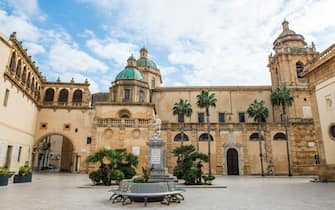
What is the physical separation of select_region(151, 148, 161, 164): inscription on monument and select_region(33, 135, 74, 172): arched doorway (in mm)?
19517

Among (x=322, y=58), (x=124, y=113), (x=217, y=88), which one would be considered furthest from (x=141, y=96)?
(x=322, y=58)

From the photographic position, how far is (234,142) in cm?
3303

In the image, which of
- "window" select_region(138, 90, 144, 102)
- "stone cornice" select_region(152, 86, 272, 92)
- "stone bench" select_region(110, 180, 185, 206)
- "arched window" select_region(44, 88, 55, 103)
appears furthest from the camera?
"stone cornice" select_region(152, 86, 272, 92)

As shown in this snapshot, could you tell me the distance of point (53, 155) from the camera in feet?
182

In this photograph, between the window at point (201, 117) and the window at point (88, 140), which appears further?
the window at point (201, 117)

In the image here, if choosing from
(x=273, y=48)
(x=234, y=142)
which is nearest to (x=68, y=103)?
(x=234, y=142)

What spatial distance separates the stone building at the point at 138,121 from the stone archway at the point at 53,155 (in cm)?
23

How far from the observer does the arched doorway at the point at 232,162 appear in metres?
32.5

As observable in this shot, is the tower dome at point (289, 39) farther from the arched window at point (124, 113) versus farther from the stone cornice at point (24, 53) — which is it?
the stone cornice at point (24, 53)

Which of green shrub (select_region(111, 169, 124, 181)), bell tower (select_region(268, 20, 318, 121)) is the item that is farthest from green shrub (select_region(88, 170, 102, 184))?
bell tower (select_region(268, 20, 318, 121))

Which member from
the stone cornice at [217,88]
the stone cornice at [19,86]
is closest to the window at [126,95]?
the stone cornice at [217,88]

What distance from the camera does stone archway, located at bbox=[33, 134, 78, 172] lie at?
1334 inches

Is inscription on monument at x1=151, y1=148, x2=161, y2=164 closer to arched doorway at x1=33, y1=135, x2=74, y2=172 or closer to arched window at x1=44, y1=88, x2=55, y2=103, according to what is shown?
arched doorway at x1=33, y1=135, x2=74, y2=172

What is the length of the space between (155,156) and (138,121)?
578 inches
